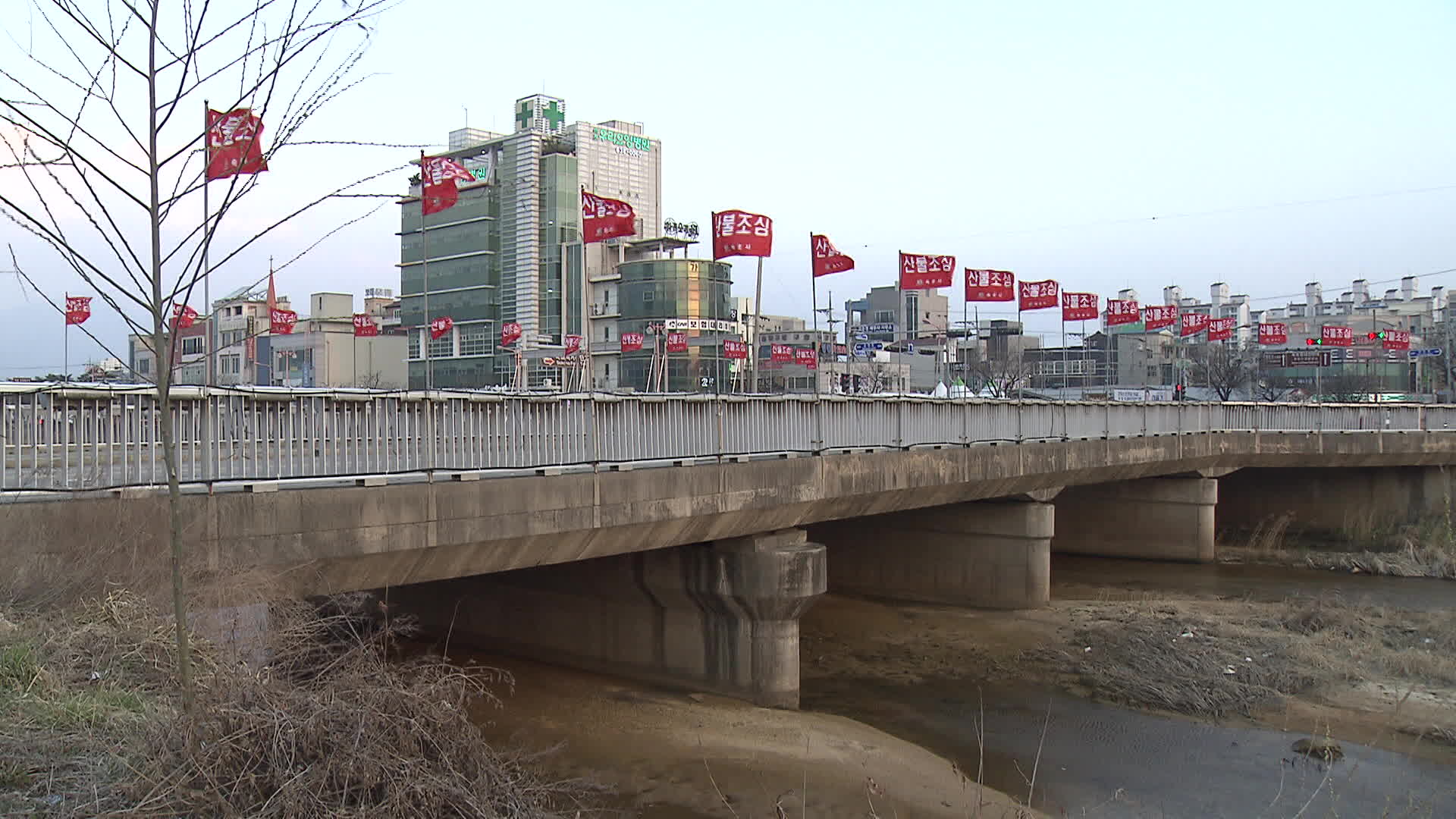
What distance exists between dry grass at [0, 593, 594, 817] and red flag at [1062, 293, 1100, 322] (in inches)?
1506

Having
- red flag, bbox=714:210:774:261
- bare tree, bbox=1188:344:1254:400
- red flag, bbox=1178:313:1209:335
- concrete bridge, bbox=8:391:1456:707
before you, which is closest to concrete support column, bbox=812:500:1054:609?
concrete bridge, bbox=8:391:1456:707

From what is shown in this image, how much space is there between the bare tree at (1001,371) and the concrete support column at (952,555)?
54.4 meters

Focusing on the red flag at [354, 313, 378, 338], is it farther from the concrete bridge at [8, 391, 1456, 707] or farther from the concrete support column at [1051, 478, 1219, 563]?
the concrete support column at [1051, 478, 1219, 563]

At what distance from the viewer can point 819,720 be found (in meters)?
16.4

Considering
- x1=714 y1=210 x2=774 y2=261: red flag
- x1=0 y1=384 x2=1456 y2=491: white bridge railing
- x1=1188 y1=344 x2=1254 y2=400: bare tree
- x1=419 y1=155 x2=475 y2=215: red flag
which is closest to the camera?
x1=0 y1=384 x2=1456 y2=491: white bridge railing

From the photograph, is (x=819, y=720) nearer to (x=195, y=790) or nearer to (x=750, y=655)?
(x=750, y=655)

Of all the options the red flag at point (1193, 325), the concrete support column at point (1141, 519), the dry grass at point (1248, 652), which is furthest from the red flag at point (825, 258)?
the red flag at point (1193, 325)

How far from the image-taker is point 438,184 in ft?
72.9

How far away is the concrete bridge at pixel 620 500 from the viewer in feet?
31.9

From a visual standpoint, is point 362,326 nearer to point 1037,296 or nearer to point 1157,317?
point 1037,296

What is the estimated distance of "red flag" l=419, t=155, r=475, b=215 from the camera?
21969mm

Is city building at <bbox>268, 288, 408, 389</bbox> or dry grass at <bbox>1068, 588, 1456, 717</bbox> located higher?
city building at <bbox>268, 288, 408, 389</bbox>

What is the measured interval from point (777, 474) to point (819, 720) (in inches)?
142

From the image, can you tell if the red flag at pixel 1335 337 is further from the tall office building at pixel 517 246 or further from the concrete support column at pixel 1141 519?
the tall office building at pixel 517 246
